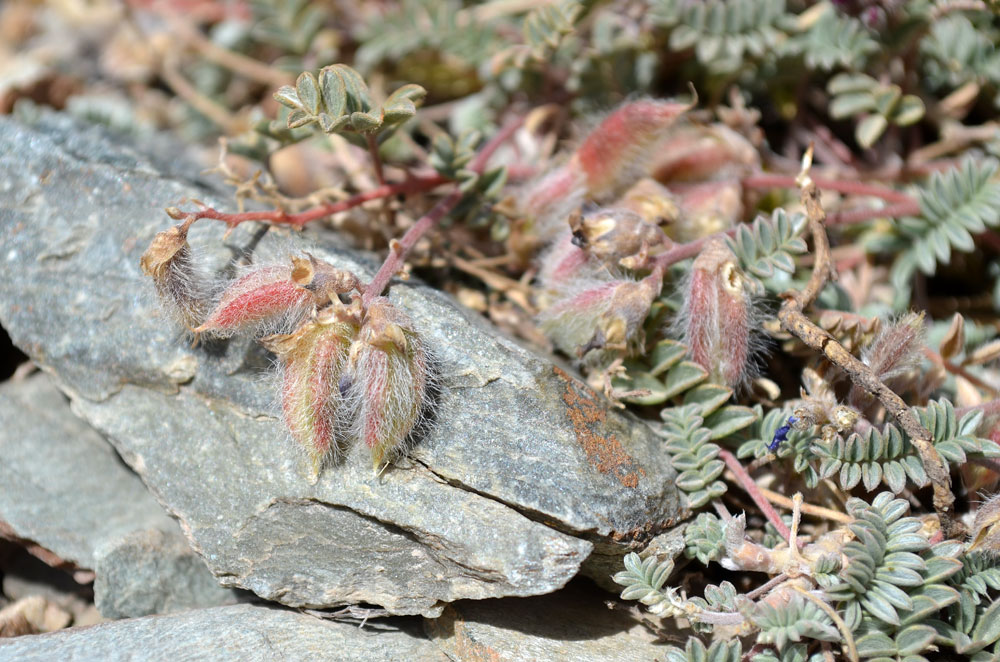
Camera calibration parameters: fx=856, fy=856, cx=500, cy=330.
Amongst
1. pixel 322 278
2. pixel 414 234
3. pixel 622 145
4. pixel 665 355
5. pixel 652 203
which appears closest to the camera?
pixel 322 278

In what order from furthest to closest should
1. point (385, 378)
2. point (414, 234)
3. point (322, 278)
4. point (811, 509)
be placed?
point (414, 234) < point (811, 509) < point (322, 278) < point (385, 378)

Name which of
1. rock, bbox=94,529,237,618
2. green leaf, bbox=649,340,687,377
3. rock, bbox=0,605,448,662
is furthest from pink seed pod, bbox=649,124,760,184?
rock, bbox=94,529,237,618

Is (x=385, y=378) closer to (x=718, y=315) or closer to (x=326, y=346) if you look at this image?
(x=326, y=346)

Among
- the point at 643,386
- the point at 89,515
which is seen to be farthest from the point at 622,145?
the point at 89,515

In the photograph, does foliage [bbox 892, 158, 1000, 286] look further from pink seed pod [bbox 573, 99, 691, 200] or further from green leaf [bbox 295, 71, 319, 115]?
green leaf [bbox 295, 71, 319, 115]

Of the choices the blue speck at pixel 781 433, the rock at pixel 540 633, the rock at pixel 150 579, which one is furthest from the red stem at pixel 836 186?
the rock at pixel 150 579

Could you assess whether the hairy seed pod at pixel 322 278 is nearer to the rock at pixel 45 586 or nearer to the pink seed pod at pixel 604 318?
the pink seed pod at pixel 604 318
